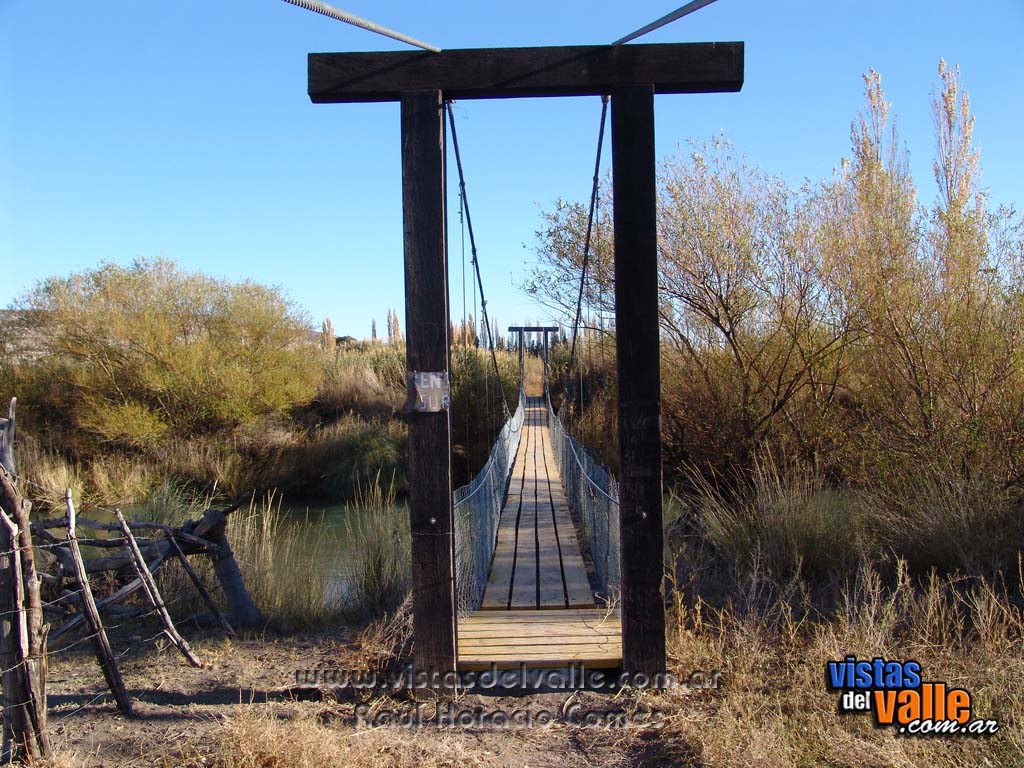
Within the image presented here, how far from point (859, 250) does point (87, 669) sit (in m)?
5.63

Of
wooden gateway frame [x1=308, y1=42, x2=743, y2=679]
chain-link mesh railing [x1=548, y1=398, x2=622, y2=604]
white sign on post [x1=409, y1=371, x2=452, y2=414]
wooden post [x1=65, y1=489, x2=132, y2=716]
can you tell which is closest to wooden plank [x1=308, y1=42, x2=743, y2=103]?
wooden gateway frame [x1=308, y1=42, x2=743, y2=679]

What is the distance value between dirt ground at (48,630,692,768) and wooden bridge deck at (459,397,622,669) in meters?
0.21

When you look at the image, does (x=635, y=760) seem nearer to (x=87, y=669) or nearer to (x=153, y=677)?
(x=153, y=677)

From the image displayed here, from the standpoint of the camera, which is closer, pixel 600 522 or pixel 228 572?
pixel 228 572

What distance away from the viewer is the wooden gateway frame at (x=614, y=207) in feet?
8.98

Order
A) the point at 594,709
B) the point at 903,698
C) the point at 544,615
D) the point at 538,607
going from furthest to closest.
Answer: the point at 538,607, the point at 544,615, the point at 594,709, the point at 903,698

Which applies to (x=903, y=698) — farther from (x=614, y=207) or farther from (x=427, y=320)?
(x=427, y=320)

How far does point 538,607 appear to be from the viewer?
3916 mm

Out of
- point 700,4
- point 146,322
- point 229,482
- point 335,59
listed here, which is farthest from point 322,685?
point 146,322

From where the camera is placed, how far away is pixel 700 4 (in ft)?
7.06

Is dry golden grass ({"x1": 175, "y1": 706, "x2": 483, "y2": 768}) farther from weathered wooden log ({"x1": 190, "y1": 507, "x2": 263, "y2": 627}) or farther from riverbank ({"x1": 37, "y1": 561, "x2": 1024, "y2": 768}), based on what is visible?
weathered wooden log ({"x1": 190, "y1": 507, "x2": 263, "y2": 627})

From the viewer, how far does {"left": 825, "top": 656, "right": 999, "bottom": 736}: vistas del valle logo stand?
240 cm

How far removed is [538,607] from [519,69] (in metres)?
2.50

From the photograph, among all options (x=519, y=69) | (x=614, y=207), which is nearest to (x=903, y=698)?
(x=614, y=207)
